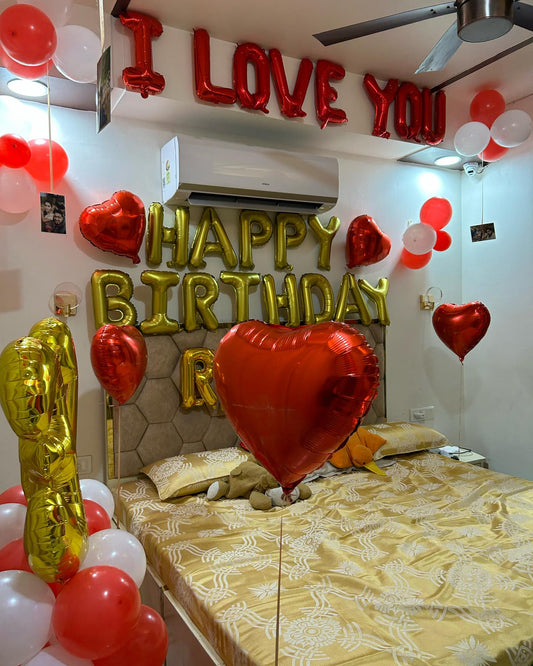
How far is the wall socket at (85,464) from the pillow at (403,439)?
5.01ft

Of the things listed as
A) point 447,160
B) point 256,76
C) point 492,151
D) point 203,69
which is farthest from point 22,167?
point 447,160

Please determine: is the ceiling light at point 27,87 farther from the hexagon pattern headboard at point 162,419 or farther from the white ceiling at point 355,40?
the hexagon pattern headboard at point 162,419

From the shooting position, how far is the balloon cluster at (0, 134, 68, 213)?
2.15 metres

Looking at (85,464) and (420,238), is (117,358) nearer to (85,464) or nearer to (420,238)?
(85,464)

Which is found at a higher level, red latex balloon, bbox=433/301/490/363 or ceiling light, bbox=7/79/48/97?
ceiling light, bbox=7/79/48/97

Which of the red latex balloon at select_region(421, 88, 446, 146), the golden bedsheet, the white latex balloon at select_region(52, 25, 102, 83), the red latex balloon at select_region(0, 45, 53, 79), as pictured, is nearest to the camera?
the golden bedsheet

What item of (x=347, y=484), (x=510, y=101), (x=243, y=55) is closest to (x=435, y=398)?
(x=347, y=484)

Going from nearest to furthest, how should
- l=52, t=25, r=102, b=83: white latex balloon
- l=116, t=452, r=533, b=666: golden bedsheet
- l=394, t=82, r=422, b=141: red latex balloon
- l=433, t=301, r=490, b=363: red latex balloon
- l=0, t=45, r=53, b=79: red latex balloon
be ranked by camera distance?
1. l=116, t=452, r=533, b=666: golden bedsheet
2. l=0, t=45, r=53, b=79: red latex balloon
3. l=52, t=25, r=102, b=83: white latex balloon
4. l=433, t=301, r=490, b=363: red latex balloon
5. l=394, t=82, r=422, b=141: red latex balloon

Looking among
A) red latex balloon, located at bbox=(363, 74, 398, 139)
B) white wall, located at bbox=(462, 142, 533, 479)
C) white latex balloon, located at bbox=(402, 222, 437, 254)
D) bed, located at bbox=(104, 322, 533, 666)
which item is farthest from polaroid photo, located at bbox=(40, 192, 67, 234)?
white wall, located at bbox=(462, 142, 533, 479)

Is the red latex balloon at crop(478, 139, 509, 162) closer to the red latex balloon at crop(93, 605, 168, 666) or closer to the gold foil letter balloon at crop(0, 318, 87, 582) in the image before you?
the gold foil letter balloon at crop(0, 318, 87, 582)

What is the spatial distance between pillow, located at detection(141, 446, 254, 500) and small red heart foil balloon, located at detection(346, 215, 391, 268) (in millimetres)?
1457

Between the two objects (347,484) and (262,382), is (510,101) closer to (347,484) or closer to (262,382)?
(347,484)

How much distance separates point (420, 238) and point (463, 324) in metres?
0.62

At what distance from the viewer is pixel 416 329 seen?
3.63 m
